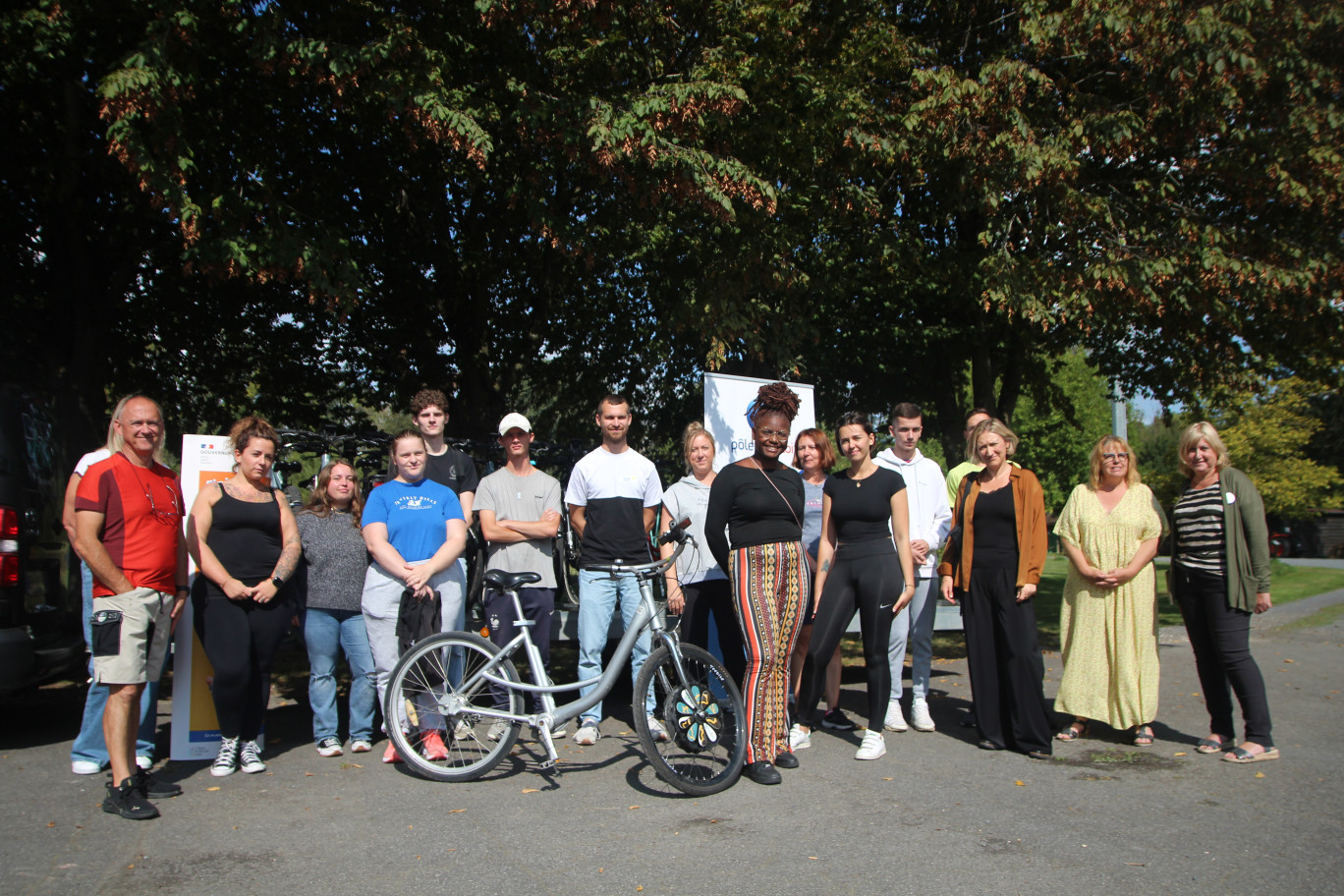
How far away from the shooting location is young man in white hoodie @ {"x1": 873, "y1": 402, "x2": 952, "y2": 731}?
6332 millimetres

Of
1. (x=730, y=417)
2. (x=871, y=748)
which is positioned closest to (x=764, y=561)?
(x=871, y=748)

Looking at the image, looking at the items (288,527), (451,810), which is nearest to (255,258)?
(288,527)

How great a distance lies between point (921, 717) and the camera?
20.7 ft

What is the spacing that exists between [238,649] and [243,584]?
351 millimetres

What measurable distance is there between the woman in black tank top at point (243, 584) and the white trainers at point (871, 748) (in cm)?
331

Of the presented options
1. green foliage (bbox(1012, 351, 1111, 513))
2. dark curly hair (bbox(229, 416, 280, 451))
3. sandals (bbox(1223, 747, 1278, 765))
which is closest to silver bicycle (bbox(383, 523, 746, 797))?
dark curly hair (bbox(229, 416, 280, 451))

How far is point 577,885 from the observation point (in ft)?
11.8

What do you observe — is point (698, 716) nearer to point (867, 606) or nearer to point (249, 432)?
point (867, 606)

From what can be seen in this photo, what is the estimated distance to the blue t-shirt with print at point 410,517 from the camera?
18.0 ft

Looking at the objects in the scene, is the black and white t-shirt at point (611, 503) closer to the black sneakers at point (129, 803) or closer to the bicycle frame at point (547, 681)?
the bicycle frame at point (547, 681)

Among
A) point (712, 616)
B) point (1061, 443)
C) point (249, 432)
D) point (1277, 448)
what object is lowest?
point (712, 616)

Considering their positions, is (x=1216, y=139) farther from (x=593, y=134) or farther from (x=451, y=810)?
(x=451, y=810)

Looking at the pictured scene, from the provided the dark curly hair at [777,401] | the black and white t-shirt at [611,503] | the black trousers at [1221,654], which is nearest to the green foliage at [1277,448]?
the black trousers at [1221,654]

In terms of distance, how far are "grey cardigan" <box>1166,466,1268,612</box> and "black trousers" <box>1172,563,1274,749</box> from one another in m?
0.07
